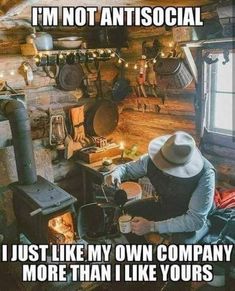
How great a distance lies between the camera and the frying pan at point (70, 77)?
3.65 m

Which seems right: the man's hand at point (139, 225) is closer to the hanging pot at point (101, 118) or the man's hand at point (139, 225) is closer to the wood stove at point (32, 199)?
the wood stove at point (32, 199)

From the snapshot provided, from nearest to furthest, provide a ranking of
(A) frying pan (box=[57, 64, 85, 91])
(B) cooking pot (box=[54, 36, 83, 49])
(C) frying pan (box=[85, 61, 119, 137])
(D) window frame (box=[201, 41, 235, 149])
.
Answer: (D) window frame (box=[201, 41, 235, 149]) < (B) cooking pot (box=[54, 36, 83, 49]) < (A) frying pan (box=[57, 64, 85, 91]) < (C) frying pan (box=[85, 61, 119, 137])

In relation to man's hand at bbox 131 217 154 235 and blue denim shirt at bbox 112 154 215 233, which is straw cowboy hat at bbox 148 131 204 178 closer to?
blue denim shirt at bbox 112 154 215 233

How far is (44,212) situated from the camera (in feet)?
8.56

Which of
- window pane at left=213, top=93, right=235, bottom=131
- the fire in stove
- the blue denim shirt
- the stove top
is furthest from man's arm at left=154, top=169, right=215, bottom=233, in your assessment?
window pane at left=213, top=93, right=235, bottom=131

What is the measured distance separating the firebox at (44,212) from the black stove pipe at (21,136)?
106 mm

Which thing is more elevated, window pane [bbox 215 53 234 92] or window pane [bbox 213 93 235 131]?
window pane [bbox 215 53 234 92]

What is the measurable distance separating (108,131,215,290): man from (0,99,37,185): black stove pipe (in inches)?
35.4

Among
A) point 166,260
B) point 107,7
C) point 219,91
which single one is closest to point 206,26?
point 219,91

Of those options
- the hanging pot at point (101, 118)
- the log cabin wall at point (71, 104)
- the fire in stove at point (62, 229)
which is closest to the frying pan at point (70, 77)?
the log cabin wall at point (71, 104)

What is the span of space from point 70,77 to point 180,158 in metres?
1.91

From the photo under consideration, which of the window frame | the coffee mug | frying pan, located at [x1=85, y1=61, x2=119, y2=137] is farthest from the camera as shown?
frying pan, located at [x1=85, y1=61, x2=119, y2=137]

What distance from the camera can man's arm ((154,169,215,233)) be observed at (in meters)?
2.23

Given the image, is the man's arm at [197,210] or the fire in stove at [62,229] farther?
A: the fire in stove at [62,229]
